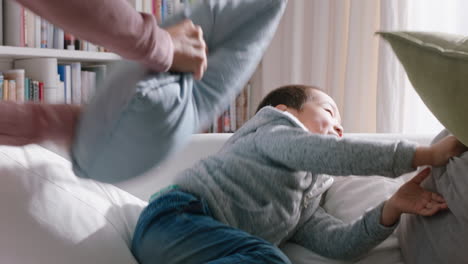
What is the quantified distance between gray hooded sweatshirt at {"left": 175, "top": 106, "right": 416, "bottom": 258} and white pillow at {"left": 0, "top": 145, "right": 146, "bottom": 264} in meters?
0.19

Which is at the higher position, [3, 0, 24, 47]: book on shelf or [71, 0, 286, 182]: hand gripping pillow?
[3, 0, 24, 47]: book on shelf

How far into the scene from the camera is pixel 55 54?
2367mm

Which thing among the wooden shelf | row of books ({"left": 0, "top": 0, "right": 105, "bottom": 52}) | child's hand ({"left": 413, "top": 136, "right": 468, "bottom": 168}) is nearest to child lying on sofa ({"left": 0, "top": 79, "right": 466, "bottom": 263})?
child's hand ({"left": 413, "top": 136, "right": 468, "bottom": 168})

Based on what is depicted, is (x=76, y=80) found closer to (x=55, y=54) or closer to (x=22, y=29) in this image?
(x=55, y=54)

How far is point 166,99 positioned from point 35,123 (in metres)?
0.22

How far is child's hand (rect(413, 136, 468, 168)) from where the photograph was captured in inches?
34.0

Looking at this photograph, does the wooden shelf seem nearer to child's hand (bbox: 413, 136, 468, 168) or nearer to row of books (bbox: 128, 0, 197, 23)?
row of books (bbox: 128, 0, 197, 23)

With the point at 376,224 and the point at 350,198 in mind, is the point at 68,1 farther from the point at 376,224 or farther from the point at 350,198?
the point at 350,198

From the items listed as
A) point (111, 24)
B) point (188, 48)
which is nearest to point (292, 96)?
point (188, 48)

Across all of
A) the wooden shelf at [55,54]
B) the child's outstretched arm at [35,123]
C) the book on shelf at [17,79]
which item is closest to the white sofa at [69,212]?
the child's outstretched arm at [35,123]

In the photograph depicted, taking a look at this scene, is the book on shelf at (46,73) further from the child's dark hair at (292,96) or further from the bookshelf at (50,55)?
the child's dark hair at (292,96)

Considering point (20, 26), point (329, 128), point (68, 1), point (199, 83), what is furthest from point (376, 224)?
point (20, 26)

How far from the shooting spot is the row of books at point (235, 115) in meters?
2.97

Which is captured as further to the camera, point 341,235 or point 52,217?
point 341,235
